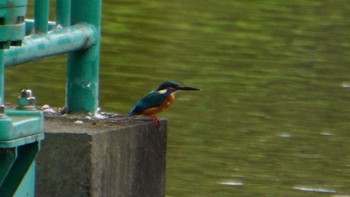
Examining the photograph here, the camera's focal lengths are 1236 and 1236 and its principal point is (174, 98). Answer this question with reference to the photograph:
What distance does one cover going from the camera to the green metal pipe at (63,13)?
3.60m

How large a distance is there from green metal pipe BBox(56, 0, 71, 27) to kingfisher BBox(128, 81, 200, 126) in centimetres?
49

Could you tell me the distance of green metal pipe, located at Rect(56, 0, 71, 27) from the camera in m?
3.60

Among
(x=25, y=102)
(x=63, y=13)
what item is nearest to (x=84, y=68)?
(x=63, y=13)

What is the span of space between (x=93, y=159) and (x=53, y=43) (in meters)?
0.34

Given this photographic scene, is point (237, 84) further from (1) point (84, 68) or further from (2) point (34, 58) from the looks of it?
(2) point (34, 58)

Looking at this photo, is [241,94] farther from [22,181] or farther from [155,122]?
[22,181]

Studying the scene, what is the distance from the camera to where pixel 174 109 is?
21.4ft

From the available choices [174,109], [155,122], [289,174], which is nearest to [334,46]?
[174,109]

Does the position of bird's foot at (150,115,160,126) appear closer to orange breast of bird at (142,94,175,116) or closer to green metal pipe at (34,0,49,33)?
orange breast of bird at (142,94,175,116)

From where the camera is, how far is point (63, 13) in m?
3.61

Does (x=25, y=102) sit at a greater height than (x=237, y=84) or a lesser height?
greater

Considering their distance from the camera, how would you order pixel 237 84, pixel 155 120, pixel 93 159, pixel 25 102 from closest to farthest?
pixel 25 102 < pixel 93 159 < pixel 155 120 < pixel 237 84

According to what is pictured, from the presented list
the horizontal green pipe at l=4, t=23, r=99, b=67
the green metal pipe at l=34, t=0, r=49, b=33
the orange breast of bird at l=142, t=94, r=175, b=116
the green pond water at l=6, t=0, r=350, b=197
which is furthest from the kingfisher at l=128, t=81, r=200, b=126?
the green pond water at l=6, t=0, r=350, b=197

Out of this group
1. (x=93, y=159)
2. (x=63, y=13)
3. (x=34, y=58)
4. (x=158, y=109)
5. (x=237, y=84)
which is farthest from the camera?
(x=237, y=84)
